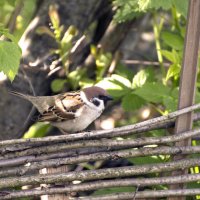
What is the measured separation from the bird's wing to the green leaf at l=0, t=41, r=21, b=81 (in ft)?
2.72

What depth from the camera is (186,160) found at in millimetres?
2283

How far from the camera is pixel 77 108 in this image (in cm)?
310

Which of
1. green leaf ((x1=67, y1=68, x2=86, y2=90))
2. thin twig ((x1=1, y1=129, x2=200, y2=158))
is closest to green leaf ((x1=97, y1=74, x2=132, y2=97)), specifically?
green leaf ((x1=67, y1=68, x2=86, y2=90))

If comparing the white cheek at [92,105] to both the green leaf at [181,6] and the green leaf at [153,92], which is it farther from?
the green leaf at [181,6]

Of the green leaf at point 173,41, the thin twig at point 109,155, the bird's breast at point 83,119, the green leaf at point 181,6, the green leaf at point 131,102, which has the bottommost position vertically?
the thin twig at point 109,155

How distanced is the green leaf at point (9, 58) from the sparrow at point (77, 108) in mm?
794

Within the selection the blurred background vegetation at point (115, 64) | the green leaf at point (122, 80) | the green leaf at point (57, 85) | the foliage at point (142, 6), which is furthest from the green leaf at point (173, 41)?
the green leaf at point (57, 85)

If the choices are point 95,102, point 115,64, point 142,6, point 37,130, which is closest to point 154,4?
point 142,6

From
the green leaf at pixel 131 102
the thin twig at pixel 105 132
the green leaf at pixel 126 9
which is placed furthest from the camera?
the green leaf at pixel 131 102

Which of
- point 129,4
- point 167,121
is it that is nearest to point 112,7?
point 129,4

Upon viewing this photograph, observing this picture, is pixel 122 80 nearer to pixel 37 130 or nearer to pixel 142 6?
pixel 37 130

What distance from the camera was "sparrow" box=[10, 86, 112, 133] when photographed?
305cm

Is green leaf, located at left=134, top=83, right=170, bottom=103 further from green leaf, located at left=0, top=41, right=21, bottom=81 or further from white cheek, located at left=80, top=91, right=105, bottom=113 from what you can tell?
green leaf, located at left=0, top=41, right=21, bottom=81

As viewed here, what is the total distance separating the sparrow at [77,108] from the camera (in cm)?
305
